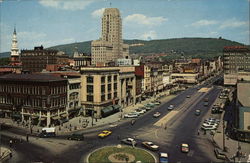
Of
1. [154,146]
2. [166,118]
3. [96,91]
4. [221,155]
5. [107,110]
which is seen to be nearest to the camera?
[221,155]

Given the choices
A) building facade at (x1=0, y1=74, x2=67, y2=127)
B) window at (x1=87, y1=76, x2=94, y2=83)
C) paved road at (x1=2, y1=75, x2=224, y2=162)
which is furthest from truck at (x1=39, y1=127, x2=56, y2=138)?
window at (x1=87, y1=76, x2=94, y2=83)

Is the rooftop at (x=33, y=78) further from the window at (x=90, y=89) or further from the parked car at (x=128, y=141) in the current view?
the parked car at (x=128, y=141)

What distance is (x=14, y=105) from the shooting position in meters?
78.9

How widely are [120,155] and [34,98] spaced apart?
39243mm

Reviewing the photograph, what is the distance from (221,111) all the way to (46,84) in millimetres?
65763

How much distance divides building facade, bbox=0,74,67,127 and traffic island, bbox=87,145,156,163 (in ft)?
92.6

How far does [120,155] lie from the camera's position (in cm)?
4738

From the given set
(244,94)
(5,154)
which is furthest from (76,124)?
(244,94)

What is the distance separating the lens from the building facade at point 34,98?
234ft

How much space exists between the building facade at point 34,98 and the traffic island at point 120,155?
28.2 m

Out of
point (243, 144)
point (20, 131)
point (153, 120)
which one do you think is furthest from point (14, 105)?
point (243, 144)

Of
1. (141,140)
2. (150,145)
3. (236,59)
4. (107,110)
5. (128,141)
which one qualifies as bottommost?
(141,140)

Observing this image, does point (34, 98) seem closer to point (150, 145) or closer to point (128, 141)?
point (128, 141)

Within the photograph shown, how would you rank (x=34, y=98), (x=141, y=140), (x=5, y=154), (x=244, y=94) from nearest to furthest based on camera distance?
(x=5, y=154), (x=141, y=140), (x=244, y=94), (x=34, y=98)
